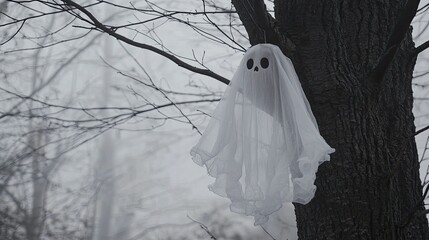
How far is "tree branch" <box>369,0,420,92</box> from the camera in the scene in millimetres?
1113

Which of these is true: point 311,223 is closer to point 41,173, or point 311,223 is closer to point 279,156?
point 279,156

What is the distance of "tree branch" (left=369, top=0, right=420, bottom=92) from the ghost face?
0.24m

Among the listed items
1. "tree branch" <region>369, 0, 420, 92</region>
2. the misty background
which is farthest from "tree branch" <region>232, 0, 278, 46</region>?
the misty background

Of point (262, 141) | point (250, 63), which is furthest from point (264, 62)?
point (262, 141)

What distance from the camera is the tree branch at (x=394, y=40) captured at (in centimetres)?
111

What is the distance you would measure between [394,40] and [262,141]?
365mm

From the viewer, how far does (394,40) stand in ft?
3.81

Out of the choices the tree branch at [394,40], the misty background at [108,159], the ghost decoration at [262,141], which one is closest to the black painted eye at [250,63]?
A: the ghost decoration at [262,141]

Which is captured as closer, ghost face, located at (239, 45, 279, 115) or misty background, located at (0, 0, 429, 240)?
ghost face, located at (239, 45, 279, 115)

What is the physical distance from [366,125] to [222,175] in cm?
36

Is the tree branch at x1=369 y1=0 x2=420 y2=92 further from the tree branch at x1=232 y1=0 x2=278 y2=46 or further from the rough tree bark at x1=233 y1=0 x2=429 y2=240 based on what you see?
the tree branch at x1=232 y1=0 x2=278 y2=46

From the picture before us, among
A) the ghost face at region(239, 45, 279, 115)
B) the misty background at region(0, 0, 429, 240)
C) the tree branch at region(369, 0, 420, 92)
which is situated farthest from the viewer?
the misty background at region(0, 0, 429, 240)

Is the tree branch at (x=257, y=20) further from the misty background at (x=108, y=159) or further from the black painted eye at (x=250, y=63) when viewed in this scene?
the misty background at (x=108, y=159)

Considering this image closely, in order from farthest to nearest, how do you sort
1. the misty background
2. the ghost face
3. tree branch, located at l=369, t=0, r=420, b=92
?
the misty background < the ghost face < tree branch, located at l=369, t=0, r=420, b=92
